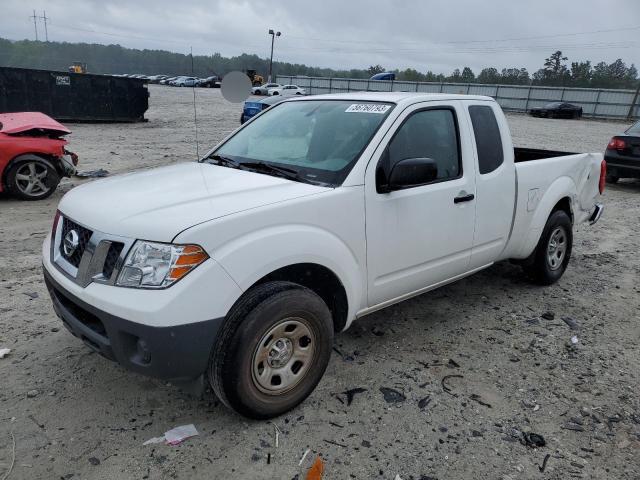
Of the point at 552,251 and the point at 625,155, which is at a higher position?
the point at 625,155

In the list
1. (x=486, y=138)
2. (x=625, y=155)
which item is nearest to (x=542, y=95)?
(x=625, y=155)

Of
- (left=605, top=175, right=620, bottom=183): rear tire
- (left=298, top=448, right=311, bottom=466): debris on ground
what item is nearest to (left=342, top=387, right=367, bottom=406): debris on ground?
(left=298, top=448, right=311, bottom=466): debris on ground

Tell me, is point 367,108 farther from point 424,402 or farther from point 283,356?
point 424,402

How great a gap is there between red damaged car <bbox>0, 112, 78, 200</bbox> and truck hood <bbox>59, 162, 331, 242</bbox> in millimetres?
5036

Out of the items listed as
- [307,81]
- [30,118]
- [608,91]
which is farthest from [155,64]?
[30,118]

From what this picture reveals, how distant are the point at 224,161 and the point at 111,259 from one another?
4.58 feet

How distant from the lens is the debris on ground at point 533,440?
9.04 ft

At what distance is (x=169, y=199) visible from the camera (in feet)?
8.83

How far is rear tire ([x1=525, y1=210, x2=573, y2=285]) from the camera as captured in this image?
4.77 m

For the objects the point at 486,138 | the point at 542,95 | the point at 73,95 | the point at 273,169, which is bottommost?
the point at 273,169

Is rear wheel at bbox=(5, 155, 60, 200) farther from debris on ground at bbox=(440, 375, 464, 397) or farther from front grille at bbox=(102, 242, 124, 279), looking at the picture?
debris on ground at bbox=(440, 375, 464, 397)

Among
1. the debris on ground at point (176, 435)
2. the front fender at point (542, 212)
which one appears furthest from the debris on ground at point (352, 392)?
the front fender at point (542, 212)

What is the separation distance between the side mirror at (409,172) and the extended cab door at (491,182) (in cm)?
89

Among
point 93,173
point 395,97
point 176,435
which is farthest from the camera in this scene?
point 93,173
